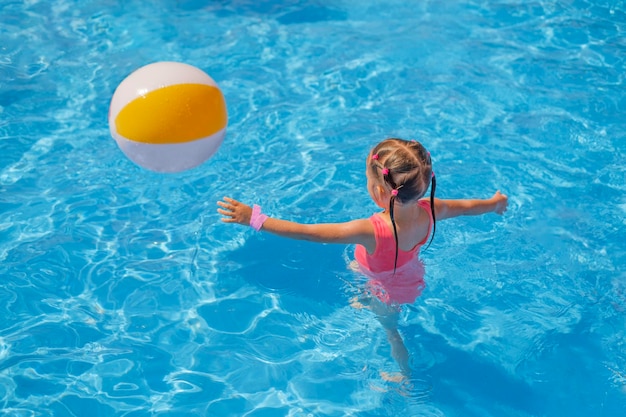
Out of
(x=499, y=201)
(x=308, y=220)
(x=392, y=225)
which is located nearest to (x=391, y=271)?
(x=392, y=225)

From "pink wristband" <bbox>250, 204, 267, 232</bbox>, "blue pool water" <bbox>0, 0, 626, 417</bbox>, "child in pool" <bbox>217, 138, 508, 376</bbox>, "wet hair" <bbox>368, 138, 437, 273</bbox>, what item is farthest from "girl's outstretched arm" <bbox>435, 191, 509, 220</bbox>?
"pink wristband" <bbox>250, 204, 267, 232</bbox>

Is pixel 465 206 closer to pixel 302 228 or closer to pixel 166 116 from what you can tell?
pixel 302 228

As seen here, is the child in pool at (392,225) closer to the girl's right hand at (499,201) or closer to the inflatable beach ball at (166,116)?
the girl's right hand at (499,201)

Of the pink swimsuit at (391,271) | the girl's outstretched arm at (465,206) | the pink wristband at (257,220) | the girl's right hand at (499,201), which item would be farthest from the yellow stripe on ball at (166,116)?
the girl's right hand at (499,201)

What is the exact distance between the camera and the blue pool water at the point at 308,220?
15.4ft

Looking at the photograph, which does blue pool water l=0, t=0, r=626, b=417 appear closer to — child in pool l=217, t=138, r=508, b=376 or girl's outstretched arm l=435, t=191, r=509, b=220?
child in pool l=217, t=138, r=508, b=376

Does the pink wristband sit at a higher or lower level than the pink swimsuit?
higher

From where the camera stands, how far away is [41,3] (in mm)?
9172

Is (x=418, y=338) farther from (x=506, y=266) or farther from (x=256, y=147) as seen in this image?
(x=256, y=147)

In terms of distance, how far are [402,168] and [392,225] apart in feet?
1.53

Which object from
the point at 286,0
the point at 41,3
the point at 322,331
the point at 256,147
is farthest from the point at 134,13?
the point at 322,331

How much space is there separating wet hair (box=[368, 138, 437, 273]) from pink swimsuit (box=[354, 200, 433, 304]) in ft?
1.44

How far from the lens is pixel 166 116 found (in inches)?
174

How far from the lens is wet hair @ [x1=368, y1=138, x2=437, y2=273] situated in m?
4.01
